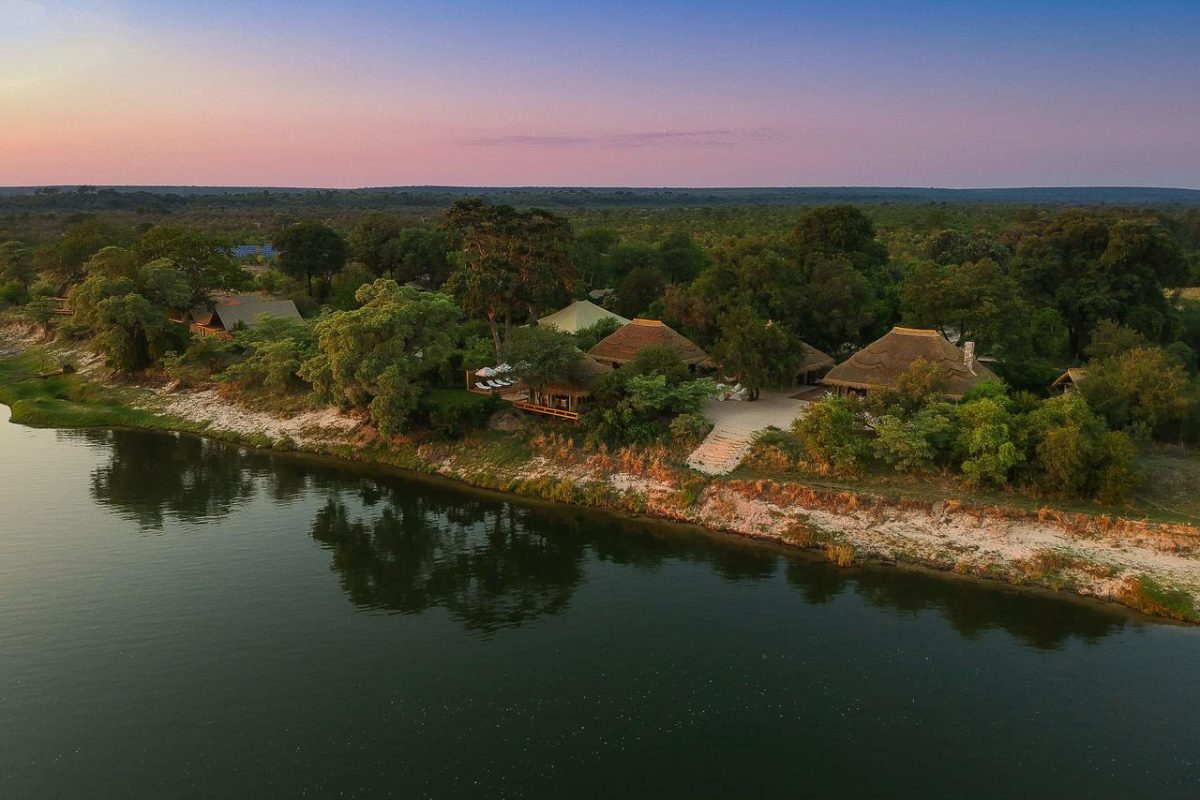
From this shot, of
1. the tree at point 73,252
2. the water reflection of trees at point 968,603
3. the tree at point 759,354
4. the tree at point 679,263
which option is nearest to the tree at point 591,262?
the tree at point 679,263

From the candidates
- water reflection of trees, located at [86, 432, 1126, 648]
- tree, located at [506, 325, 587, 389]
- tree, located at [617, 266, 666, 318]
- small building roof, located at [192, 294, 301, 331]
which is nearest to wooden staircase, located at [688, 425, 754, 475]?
water reflection of trees, located at [86, 432, 1126, 648]

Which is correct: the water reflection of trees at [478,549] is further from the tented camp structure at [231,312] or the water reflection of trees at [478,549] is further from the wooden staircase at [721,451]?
the tented camp structure at [231,312]

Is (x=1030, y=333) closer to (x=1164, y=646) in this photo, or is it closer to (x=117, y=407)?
(x=1164, y=646)

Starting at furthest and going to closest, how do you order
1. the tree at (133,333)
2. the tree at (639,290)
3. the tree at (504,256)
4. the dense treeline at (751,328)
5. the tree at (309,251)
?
1. the tree at (309,251)
2. the tree at (639,290)
3. the tree at (133,333)
4. the tree at (504,256)
5. the dense treeline at (751,328)

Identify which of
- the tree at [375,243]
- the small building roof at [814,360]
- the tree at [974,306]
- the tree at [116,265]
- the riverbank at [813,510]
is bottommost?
the riverbank at [813,510]

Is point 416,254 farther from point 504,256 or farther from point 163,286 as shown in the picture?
point 504,256
